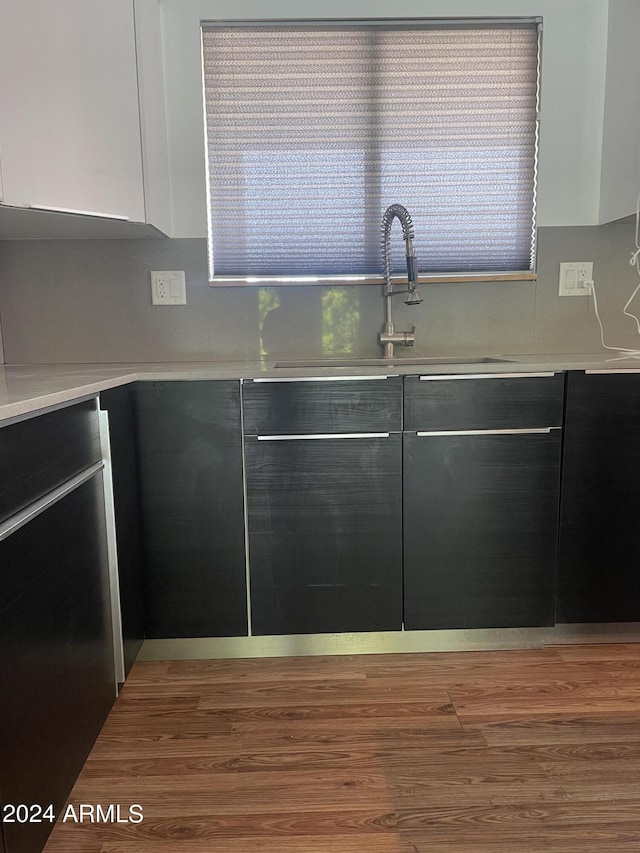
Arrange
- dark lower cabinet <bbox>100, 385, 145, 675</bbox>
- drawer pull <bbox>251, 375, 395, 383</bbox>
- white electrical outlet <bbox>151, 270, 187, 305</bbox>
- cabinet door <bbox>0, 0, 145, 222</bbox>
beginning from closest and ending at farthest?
cabinet door <bbox>0, 0, 145, 222</bbox>, dark lower cabinet <bbox>100, 385, 145, 675</bbox>, drawer pull <bbox>251, 375, 395, 383</bbox>, white electrical outlet <bbox>151, 270, 187, 305</bbox>

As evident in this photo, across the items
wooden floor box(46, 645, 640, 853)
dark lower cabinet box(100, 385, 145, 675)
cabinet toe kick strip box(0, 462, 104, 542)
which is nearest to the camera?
cabinet toe kick strip box(0, 462, 104, 542)

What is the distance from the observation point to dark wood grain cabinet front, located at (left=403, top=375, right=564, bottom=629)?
5.76ft

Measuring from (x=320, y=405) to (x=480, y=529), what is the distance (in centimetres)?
61

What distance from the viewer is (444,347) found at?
2268 millimetres

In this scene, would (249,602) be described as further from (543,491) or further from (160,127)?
(160,127)

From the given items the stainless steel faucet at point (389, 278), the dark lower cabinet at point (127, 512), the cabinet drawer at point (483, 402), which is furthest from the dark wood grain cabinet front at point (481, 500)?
the dark lower cabinet at point (127, 512)

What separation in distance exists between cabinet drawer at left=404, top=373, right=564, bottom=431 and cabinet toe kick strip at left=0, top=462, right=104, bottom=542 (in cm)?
87

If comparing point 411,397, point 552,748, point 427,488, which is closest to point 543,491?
point 427,488

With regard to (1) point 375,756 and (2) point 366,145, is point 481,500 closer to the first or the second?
(1) point 375,756

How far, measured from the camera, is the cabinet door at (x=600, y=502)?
69.4 inches

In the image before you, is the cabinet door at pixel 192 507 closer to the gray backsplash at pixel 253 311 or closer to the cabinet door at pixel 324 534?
the cabinet door at pixel 324 534

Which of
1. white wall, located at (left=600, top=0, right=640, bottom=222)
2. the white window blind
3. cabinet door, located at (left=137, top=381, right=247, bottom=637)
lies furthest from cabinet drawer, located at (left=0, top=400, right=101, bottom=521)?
white wall, located at (left=600, top=0, right=640, bottom=222)

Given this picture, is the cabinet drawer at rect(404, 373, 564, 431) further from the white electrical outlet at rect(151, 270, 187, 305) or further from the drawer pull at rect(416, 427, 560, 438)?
the white electrical outlet at rect(151, 270, 187, 305)

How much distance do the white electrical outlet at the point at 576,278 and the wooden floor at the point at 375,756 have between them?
1258mm
